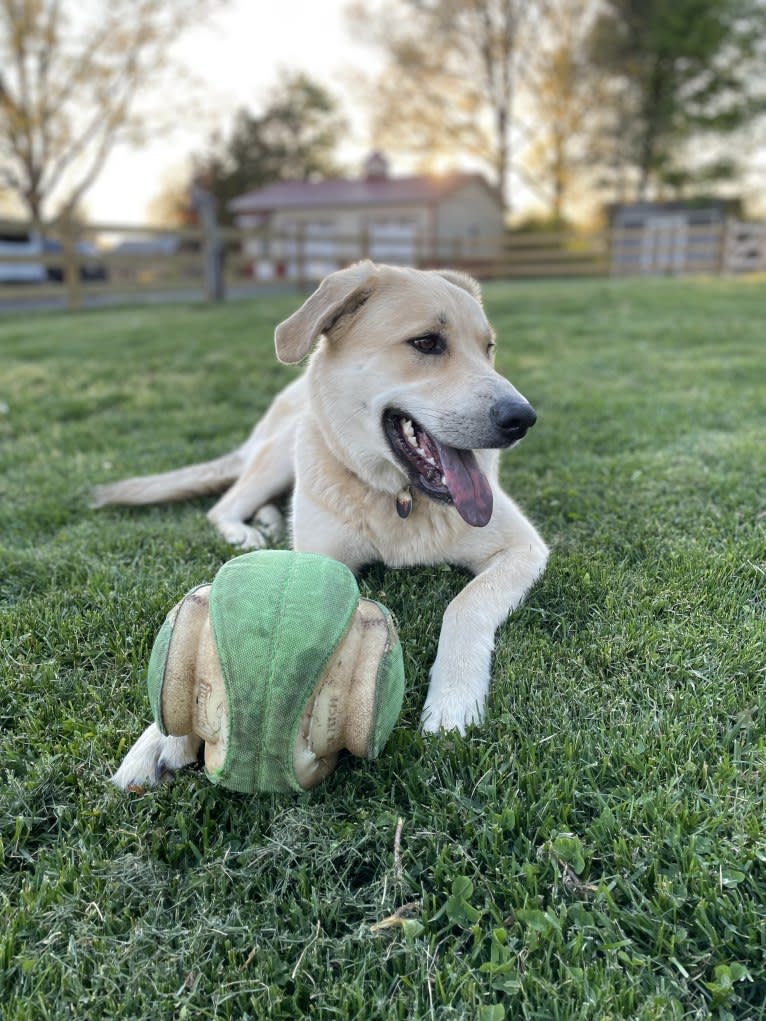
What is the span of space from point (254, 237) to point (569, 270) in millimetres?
11845

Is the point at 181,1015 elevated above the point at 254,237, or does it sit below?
below

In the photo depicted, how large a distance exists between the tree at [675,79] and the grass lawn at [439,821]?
3475cm

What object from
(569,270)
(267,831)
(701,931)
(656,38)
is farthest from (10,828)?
(656,38)

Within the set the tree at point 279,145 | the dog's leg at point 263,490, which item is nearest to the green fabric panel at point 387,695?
the dog's leg at point 263,490

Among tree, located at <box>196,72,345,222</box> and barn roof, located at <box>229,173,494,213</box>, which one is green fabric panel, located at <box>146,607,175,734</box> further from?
tree, located at <box>196,72,345,222</box>

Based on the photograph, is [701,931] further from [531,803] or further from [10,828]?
[10,828]

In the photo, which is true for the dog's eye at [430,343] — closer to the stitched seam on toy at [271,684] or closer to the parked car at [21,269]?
the stitched seam on toy at [271,684]

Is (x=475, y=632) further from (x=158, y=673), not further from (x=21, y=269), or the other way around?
(x=21, y=269)

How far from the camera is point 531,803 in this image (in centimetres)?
169

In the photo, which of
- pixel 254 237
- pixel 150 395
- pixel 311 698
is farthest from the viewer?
pixel 254 237

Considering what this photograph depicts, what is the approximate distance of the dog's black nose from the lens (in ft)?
8.38

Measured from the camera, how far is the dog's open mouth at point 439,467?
2619 mm

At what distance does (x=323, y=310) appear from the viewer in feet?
9.18

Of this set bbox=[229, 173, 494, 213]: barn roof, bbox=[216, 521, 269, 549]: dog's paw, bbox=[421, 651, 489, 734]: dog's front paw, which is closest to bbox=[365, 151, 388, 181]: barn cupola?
bbox=[229, 173, 494, 213]: barn roof
